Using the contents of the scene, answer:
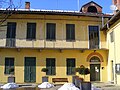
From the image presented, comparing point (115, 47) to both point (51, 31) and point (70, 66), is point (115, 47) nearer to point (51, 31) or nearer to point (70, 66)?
point (70, 66)

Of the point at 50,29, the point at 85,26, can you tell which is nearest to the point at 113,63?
the point at 85,26

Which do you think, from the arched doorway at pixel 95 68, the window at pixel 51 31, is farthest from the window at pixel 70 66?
the window at pixel 51 31

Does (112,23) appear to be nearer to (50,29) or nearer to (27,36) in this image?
(50,29)

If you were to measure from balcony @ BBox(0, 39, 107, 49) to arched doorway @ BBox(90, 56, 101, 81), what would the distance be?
147 centimetres

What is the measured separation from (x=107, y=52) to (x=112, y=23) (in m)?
3.86

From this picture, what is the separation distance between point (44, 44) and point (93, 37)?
546cm

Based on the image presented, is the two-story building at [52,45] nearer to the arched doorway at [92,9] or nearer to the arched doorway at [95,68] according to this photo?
the arched doorway at [95,68]

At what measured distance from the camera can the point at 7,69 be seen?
25.9 metres

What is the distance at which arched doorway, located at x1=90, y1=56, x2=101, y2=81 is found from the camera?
2706cm

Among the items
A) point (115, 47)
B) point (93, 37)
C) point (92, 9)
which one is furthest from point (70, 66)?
point (92, 9)

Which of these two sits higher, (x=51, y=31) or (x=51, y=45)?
(x=51, y=31)

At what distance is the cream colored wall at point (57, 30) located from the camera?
26.2 metres

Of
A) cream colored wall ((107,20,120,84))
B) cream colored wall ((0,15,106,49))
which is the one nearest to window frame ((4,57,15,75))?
cream colored wall ((0,15,106,49))

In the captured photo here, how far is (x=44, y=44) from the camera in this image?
86.4 feet
